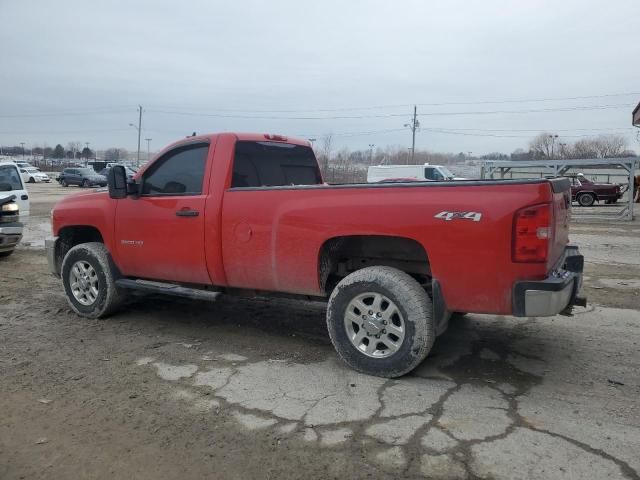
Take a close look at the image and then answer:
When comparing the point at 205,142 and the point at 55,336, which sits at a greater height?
the point at 205,142

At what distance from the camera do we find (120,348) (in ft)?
16.6

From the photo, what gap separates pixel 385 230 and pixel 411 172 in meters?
27.1

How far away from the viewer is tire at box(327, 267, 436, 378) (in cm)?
404

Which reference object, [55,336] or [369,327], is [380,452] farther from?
[55,336]

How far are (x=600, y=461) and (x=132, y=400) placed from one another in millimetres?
3024

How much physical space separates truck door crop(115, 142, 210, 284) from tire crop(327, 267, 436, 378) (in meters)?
1.50

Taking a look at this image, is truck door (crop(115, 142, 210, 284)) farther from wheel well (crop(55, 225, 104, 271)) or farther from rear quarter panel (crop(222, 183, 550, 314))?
wheel well (crop(55, 225, 104, 271))

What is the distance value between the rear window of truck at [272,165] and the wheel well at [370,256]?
124 cm

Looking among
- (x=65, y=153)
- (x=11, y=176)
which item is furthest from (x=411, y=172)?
(x=65, y=153)

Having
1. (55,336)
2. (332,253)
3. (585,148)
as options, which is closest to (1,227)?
(55,336)

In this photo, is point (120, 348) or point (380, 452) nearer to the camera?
point (380, 452)

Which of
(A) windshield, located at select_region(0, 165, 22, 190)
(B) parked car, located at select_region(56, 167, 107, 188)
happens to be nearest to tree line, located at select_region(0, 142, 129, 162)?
(B) parked car, located at select_region(56, 167, 107, 188)

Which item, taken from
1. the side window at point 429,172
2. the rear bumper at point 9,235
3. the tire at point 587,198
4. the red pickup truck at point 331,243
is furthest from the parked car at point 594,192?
the rear bumper at point 9,235

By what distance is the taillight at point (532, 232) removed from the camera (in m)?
3.63
